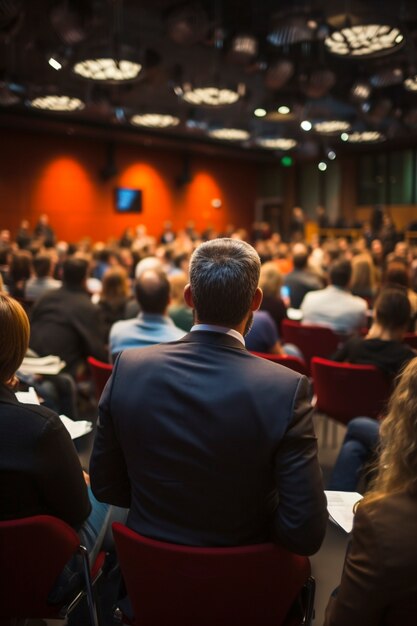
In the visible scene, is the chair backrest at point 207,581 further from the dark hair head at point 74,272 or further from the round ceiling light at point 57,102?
the round ceiling light at point 57,102

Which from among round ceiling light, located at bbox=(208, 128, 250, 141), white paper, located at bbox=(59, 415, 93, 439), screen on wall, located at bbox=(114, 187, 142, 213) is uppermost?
round ceiling light, located at bbox=(208, 128, 250, 141)

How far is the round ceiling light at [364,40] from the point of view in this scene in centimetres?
583

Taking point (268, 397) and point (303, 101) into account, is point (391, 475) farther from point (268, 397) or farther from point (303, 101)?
point (303, 101)

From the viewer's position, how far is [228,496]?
1.55 metres

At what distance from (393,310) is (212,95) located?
18.8 feet

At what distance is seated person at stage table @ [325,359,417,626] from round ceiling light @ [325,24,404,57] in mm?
5443

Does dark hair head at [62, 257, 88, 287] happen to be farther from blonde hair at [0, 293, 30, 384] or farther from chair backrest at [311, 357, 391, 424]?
blonde hair at [0, 293, 30, 384]

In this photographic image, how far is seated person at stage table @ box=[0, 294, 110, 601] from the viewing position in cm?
171

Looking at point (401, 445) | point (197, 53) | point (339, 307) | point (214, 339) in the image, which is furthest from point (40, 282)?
point (197, 53)

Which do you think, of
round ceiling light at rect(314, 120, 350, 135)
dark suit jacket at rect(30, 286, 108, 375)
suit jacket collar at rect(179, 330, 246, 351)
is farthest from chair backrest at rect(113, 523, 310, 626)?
round ceiling light at rect(314, 120, 350, 135)

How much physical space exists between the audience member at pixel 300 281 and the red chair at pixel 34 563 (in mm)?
5544

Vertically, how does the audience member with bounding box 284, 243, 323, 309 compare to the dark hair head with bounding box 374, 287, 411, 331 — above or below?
below

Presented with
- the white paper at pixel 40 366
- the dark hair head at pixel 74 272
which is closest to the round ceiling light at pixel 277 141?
the dark hair head at pixel 74 272

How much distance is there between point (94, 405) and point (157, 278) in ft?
6.40
